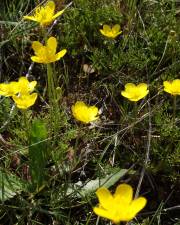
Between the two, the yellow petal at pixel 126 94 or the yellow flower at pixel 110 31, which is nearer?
the yellow petal at pixel 126 94

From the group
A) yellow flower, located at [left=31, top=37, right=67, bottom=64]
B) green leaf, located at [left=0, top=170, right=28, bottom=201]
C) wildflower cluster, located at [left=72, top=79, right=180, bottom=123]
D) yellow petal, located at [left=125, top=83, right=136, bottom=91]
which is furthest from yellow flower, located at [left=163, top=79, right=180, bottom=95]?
green leaf, located at [left=0, top=170, right=28, bottom=201]

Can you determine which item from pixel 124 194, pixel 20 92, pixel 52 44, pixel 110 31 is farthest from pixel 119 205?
pixel 110 31

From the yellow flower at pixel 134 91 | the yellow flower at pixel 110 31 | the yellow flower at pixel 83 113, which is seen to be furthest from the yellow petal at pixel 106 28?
the yellow flower at pixel 83 113

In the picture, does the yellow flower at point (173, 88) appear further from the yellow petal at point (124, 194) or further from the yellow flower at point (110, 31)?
the yellow petal at point (124, 194)

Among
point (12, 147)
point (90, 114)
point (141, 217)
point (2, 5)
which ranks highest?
point (2, 5)

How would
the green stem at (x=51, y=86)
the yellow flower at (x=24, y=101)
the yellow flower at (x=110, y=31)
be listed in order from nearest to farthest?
the yellow flower at (x=24, y=101) < the green stem at (x=51, y=86) < the yellow flower at (x=110, y=31)

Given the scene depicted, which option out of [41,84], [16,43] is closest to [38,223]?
[41,84]

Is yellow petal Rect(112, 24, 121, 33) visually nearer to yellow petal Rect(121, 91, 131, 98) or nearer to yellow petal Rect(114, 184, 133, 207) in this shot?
yellow petal Rect(121, 91, 131, 98)

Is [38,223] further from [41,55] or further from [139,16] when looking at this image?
[139,16]

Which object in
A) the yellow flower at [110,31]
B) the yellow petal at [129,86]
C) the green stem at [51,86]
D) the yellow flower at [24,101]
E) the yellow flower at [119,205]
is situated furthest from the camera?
the yellow flower at [110,31]
